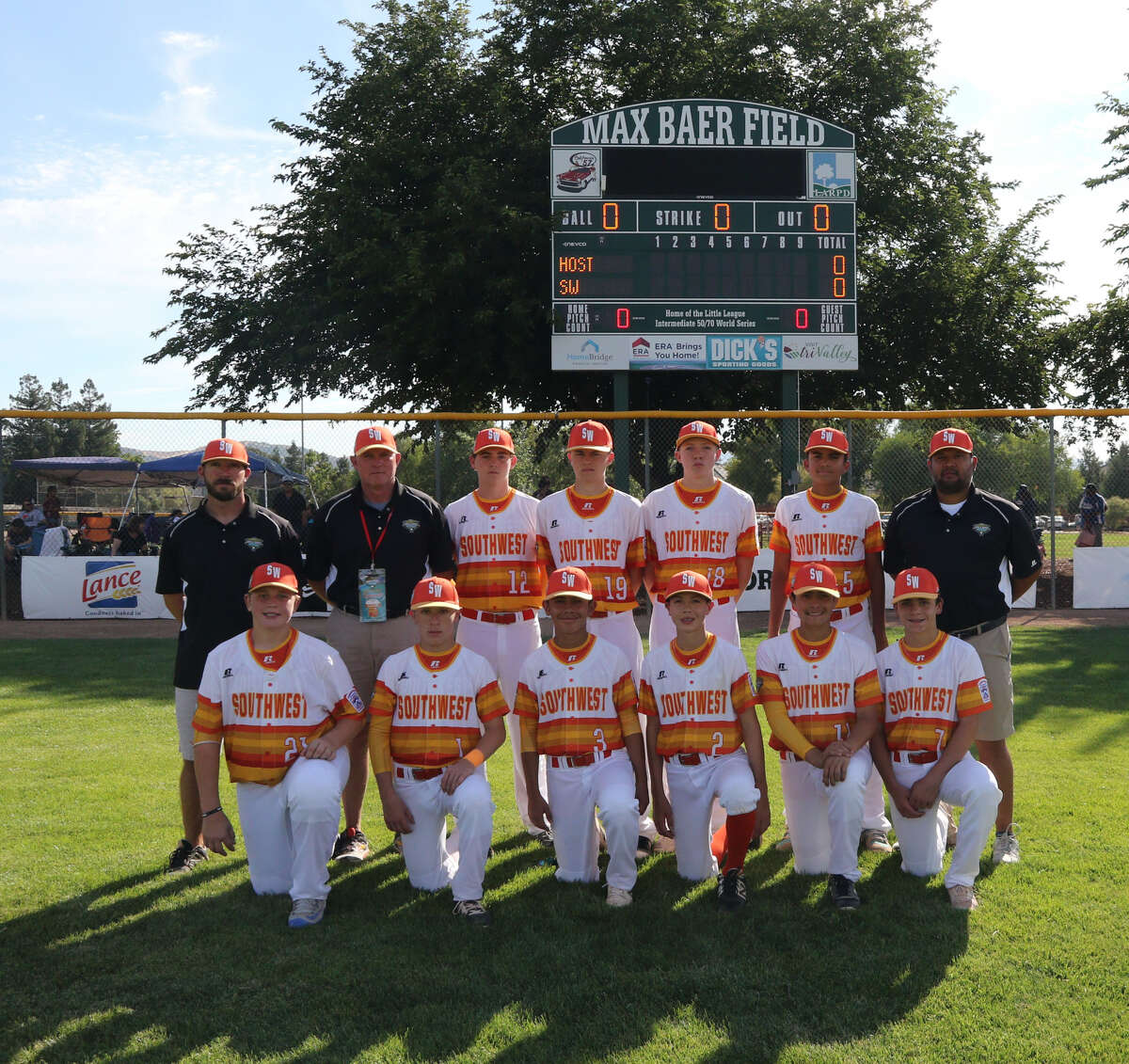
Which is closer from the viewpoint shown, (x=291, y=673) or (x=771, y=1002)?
(x=771, y=1002)

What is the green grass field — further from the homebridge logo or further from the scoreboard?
the scoreboard

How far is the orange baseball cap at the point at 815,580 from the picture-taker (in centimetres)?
449

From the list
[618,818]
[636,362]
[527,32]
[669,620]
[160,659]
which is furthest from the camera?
[527,32]

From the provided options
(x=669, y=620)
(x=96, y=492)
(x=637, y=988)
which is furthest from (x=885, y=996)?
(x=96, y=492)

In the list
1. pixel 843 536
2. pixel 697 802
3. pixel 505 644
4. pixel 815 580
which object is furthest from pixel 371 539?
pixel 843 536

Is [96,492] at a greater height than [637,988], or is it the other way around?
[96,492]

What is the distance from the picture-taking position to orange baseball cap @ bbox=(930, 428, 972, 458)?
4824 mm

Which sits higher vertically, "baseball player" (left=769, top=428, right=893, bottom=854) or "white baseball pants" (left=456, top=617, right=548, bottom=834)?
"baseball player" (left=769, top=428, right=893, bottom=854)

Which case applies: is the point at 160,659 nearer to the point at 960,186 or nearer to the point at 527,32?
the point at 527,32

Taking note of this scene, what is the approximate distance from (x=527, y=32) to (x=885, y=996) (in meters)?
21.5

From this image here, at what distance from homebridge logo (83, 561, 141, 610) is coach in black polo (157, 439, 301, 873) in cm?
845

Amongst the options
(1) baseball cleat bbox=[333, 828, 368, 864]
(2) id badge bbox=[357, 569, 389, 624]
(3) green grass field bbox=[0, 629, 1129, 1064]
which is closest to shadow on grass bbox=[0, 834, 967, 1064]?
(3) green grass field bbox=[0, 629, 1129, 1064]

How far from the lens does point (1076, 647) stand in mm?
10461

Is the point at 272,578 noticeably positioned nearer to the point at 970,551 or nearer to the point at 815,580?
the point at 815,580
